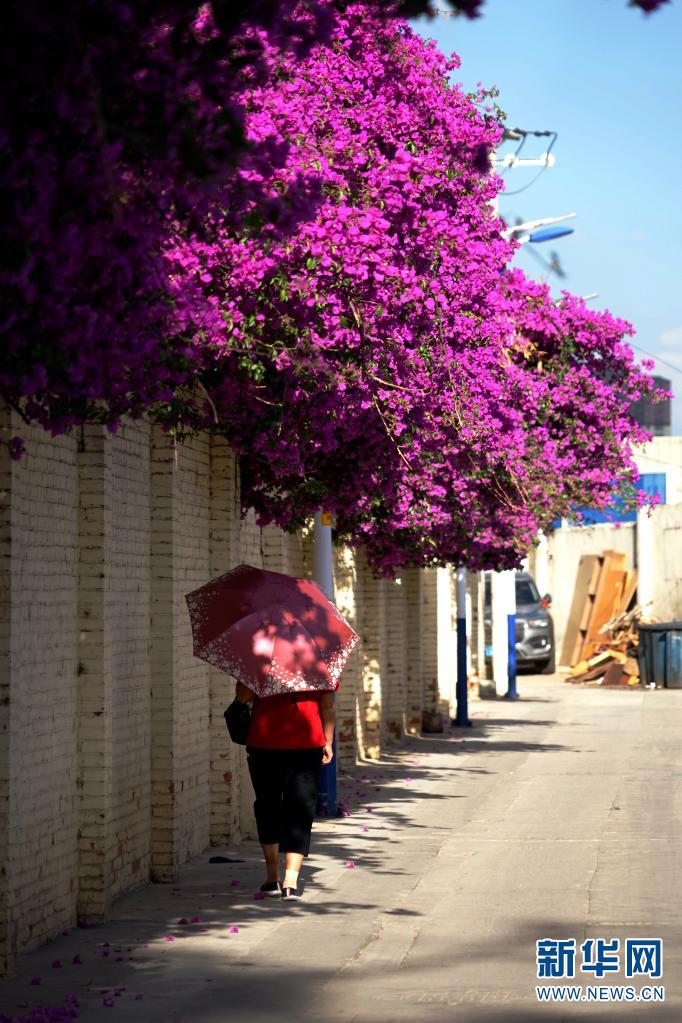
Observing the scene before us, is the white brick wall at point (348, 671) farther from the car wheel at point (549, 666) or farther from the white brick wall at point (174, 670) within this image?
the car wheel at point (549, 666)

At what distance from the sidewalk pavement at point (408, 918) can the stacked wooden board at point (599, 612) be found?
79.5 ft

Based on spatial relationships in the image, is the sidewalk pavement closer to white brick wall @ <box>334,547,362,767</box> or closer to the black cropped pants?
the black cropped pants

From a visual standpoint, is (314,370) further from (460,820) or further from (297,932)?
(460,820)

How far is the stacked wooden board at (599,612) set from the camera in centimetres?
4328

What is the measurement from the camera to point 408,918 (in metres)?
10.7

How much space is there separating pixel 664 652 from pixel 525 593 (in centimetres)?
678

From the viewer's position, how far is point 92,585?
11102mm

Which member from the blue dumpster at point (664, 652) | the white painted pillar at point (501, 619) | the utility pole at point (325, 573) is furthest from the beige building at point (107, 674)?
the blue dumpster at point (664, 652)

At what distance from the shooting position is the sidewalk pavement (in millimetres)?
8312

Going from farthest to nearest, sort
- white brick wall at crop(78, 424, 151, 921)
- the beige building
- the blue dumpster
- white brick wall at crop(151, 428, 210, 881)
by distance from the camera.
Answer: the blue dumpster → white brick wall at crop(151, 428, 210, 881) → white brick wall at crop(78, 424, 151, 921) → the beige building

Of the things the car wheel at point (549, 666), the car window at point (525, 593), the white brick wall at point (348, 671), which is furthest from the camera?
the car wheel at point (549, 666)

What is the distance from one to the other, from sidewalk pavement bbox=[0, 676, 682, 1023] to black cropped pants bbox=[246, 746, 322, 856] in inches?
16.1

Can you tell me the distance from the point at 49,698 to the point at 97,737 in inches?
29.2

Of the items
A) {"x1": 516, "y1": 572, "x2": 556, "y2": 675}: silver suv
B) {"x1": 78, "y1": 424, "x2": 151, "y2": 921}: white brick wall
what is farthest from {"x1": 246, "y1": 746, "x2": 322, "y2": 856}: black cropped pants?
{"x1": 516, "y1": 572, "x2": 556, "y2": 675}: silver suv
